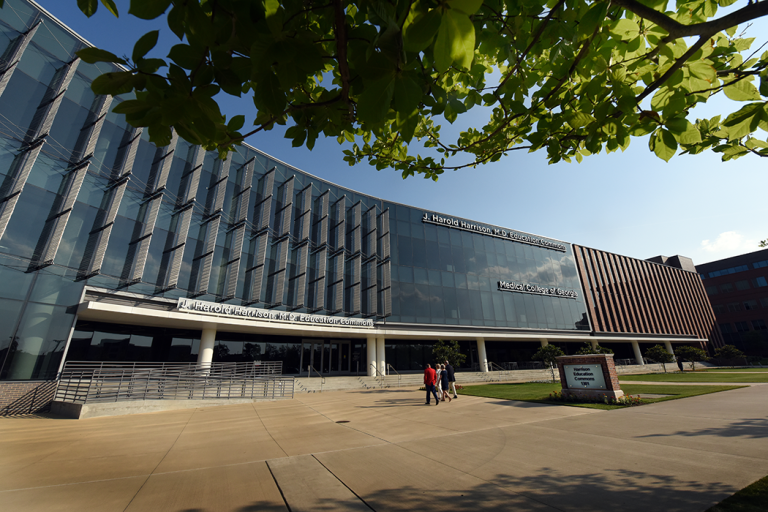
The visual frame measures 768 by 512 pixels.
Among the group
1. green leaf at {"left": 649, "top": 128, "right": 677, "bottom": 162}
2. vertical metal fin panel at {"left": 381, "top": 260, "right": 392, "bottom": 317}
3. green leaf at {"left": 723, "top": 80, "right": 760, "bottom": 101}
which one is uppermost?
vertical metal fin panel at {"left": 381, "top": 260, "right": 392, "bottom": 317}

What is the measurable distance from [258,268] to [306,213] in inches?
265

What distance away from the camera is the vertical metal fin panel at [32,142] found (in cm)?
1395

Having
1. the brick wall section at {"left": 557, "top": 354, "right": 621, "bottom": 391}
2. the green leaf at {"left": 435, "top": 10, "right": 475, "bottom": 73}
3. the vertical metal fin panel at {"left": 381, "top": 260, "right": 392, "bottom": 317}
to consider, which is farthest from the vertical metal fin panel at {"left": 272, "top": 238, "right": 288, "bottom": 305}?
the green leaf at {"left": 435, "top": 10, "right": 475, "bottom": 73}

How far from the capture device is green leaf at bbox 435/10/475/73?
4.26 feet

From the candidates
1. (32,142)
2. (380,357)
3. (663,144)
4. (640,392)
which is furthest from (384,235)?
(663,144)

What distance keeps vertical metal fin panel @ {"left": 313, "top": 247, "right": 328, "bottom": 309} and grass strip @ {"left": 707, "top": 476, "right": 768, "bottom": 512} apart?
24.5 m

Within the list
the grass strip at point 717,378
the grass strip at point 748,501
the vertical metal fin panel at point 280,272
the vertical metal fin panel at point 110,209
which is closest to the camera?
the grass strip at point 748,501

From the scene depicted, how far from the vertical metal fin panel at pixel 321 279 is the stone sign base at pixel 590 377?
1837cm

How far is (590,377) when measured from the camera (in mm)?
11516

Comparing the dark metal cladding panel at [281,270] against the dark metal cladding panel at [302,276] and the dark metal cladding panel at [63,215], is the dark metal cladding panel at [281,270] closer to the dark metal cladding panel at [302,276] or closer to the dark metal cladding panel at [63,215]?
the dark metal cladding panel at [302,276]

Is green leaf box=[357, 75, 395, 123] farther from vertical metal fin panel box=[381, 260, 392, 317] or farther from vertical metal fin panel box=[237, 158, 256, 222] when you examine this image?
vertical metal fin panel box=[381, 260, 392, 317]

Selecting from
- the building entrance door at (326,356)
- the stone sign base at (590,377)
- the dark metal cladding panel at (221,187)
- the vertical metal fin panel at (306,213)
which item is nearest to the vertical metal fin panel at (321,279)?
the vertical metal fin panel at (306,213)

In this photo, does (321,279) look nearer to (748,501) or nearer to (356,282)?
(356,282)

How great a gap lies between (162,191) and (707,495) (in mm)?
24671
